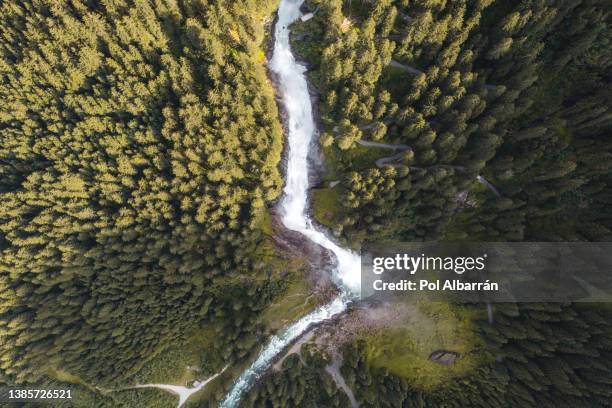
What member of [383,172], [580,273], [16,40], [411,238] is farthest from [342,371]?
[16,40]

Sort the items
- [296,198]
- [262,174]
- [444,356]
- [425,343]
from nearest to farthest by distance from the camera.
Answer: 1. [262,174]
2. [444,356]
3. [425,343]
4. [296,198]

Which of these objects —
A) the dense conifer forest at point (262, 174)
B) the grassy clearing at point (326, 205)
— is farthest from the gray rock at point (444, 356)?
the grassy clearing at point (326, 205)

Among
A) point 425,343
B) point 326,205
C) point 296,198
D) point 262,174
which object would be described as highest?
point 262,174

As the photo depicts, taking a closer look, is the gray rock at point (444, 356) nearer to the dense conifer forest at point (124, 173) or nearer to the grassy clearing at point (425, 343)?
the grassy clearing at point (425, 343)

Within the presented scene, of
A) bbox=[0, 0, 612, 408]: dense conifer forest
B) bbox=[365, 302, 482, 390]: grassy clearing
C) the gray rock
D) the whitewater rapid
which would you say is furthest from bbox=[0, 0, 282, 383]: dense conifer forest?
the gray rock

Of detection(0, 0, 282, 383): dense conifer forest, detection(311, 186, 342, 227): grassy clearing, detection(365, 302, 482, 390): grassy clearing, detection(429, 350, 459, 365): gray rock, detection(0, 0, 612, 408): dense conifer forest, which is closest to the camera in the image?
detection(0, 0, 612, 408): dense conifer forest

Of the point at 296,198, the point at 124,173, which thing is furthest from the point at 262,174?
the point at 124,173

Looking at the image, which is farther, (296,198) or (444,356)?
(296,198)

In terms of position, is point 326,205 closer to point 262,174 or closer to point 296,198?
point 296,198

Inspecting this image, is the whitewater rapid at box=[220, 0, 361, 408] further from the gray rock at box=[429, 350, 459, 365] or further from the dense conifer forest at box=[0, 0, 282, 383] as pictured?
the gray rock at box=[429, 350, 459, 365]
